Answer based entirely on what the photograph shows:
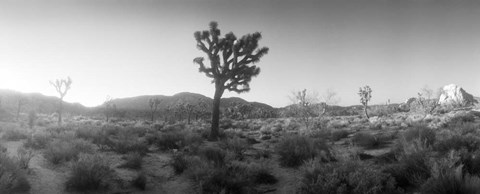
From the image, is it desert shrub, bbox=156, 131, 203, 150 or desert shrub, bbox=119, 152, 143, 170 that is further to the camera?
desert shrub, bbox=156, 131, 203, 150

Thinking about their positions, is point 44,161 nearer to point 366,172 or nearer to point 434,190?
point 366,172

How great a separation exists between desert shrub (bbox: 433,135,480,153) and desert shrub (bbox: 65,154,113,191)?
380 inches

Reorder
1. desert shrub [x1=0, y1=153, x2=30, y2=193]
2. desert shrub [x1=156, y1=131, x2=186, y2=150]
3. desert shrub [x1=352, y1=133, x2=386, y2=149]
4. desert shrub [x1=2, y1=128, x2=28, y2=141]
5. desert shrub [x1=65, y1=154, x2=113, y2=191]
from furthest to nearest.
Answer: desert shrub [x1=2, y1=128, x2=28, y2=141]
desert shrub [x1=156, y1=131, x2=186, y2=150]
desert shrub [x1=352, y1=133, x2=386, y2=149]
desert shrub [x1=65, y1=154, x2=113, y2=191]
desert shrub [x1=0, y1=153, x2=30, y2=193]

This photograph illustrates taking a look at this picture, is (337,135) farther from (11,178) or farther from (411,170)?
(11,178)

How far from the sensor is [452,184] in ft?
17.6

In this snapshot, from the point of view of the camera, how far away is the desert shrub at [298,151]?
9547 mm

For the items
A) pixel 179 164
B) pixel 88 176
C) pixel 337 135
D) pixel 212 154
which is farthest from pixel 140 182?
pixel 337 135

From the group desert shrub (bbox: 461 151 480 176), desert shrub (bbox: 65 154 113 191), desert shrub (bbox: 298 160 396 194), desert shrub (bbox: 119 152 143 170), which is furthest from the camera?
desert shrub (bbox: 119 152 143 170)

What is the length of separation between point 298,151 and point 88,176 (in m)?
6.21

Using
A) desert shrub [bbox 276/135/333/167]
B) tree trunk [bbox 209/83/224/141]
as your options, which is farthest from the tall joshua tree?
desert shrub [bbox 276/135/333/167]

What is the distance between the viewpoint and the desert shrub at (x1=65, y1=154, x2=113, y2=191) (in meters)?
7.11

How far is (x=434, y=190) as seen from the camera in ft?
18.1

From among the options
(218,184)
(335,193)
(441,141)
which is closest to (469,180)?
(335,193)

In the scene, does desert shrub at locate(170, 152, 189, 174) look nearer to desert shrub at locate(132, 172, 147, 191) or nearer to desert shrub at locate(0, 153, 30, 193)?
desert shrub at locate(132, 172, 147, 191)
